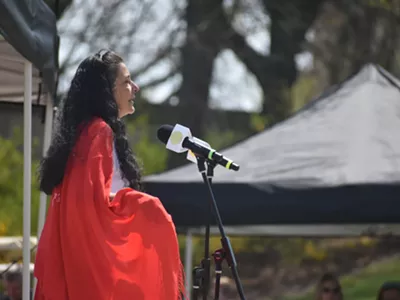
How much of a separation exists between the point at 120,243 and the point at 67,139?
0.48 metres

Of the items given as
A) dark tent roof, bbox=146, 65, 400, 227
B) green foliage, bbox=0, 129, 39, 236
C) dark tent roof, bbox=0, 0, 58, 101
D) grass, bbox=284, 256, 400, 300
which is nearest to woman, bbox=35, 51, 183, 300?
dark tent roof, bbox=0, 0, 58, 101

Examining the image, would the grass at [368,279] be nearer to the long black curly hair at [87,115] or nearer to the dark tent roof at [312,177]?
the dark tent roof at [312,177]

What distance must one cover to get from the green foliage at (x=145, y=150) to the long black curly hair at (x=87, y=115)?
9.07 meters

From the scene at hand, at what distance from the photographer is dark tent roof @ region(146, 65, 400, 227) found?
5934 mm

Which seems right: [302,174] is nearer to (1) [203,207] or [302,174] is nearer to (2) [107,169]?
(1) [203,207]

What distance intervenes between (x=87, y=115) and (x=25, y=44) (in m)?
0.44

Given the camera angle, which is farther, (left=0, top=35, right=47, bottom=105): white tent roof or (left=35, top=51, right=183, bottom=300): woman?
(left=0, top=35, right=47, bottom=105): white tent roof

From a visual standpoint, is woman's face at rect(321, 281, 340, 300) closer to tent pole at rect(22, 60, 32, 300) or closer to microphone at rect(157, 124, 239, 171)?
microphone at rect(157, 124, 239, 171)

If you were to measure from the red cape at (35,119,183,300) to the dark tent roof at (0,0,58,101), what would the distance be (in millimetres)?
511

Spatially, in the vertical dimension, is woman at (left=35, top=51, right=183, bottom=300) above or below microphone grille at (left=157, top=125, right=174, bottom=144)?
below

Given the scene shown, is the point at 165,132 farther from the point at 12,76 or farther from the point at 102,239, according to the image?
the point at 12,76

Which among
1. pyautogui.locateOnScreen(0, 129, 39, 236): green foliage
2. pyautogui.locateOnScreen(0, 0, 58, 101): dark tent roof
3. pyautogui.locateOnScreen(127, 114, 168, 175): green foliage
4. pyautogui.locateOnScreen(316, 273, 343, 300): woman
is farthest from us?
pyautogui.locateOnScreen(127, 114, 168, 175): green foliage

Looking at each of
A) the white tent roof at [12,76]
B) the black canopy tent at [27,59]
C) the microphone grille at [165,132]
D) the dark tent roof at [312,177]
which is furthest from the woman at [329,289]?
the microphone grille at [165,132]

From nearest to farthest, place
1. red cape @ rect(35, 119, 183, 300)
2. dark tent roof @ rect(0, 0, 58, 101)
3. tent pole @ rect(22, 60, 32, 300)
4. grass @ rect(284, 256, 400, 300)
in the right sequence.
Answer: red cape @ rect(35, 119, 183, 300), dark tent roof @ rect(0, 0, 58, 101), tent pole @ rect(22, 60, 32, 300), grass @ rect(284, 256, 400, 300)
